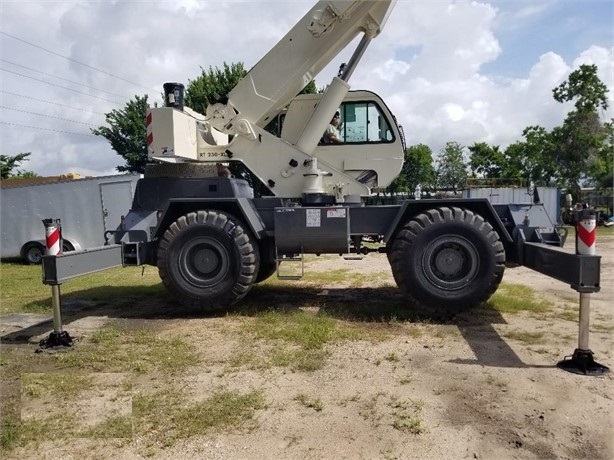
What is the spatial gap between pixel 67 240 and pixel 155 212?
9.21 metres

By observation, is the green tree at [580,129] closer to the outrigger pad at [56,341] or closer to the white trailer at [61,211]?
the white trailer at [61,211]

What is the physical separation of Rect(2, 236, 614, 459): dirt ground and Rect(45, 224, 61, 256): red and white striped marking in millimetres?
1177

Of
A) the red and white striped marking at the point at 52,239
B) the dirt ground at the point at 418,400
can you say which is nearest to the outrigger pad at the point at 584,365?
the dirt ground at the point at 418,400

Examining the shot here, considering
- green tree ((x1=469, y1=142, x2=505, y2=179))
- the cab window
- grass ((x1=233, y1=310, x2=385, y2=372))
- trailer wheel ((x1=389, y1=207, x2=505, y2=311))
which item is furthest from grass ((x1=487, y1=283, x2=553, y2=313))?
green tree ((x1=469, y1=142, x2=505, y2=179))

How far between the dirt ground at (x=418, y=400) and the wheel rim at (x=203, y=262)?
2.96 ft

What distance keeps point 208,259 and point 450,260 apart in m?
3.33

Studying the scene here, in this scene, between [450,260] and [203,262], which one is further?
[203,262]

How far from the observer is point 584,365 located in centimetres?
450

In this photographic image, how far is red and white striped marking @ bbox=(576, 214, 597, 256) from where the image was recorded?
4.60 metres

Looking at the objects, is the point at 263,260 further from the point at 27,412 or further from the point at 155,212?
the point at 27,412

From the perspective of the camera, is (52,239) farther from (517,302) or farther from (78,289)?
(517,302)

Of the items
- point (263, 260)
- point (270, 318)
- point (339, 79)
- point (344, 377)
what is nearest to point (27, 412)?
point (344, 377)

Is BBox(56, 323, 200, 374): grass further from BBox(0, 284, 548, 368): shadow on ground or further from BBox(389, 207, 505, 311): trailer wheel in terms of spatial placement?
BBox(389, 207, 505, 311): trailer wheel

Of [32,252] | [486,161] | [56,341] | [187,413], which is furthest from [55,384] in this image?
[486,161]
